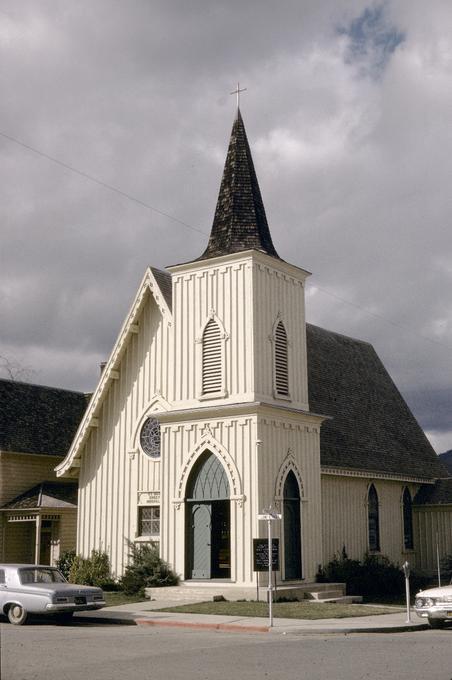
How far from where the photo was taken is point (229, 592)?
24.4m

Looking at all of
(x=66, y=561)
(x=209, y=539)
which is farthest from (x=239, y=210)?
(x=66, y=561)

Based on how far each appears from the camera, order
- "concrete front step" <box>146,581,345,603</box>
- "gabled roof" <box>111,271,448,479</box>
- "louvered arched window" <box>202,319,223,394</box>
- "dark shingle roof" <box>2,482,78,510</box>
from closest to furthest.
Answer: "concrete front step" <box>146,581,345,603</box> → "louvered arched window" <box>202,319,223,394</box> → "gabled roof" <box>111,271,448,479</box> → "dark shingle roof" <box>2,482,78,510</box>

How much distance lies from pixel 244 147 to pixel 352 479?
1238cm

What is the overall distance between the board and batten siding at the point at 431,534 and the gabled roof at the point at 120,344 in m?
14.0

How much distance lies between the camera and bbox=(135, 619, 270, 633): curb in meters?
18.5

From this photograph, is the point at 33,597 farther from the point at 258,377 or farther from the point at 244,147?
the point at 244,147

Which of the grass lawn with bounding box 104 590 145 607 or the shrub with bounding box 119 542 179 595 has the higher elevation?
the shrub with bounding box 119 542 179 595

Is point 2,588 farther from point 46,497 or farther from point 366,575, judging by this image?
point 46,497

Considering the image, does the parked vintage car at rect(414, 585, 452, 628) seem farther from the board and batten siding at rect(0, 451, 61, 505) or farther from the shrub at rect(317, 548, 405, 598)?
the board and batten siding at rect(0, 451, 61, 505)

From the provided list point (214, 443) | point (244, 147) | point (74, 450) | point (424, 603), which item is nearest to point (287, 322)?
point (214, 443)

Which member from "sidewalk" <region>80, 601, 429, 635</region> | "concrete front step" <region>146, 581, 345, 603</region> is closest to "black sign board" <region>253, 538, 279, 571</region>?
"concrete front step" <region>146, 581, 345, 603</region>

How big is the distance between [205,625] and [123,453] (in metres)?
11.3

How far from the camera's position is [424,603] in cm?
1922

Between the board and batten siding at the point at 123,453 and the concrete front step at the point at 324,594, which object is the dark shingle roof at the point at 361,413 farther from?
the board and batten siding at the point at 123,453
